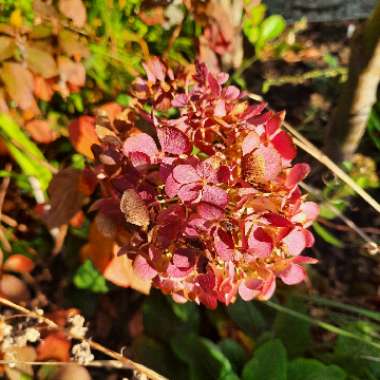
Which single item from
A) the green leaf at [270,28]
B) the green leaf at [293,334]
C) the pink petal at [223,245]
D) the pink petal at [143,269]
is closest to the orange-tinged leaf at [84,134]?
the pink petal at [143,269]

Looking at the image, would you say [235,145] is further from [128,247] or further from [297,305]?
[297,305]

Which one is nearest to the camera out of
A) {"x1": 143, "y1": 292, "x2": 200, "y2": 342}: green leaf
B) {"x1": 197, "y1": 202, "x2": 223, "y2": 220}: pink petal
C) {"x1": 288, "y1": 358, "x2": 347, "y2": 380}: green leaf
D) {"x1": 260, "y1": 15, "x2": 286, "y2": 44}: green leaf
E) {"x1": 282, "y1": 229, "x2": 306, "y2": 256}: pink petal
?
{"x1": 197, "y1": 202, "x2": 223, "y2": 220}: pink petal

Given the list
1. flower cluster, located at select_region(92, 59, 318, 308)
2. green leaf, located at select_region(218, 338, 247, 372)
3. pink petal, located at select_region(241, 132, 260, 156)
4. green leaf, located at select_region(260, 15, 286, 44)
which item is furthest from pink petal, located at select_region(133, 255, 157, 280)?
green leaf, located at select_region(260, 15, 286, 44)

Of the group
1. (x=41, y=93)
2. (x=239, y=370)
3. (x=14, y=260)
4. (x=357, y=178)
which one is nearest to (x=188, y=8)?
(x=41, y=93)

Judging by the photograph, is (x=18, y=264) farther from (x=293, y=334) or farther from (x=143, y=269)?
(x=293, y=334)

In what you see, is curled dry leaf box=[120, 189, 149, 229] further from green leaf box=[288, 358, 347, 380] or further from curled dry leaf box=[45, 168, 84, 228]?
green leaf box=[288, 358, 347, 380]

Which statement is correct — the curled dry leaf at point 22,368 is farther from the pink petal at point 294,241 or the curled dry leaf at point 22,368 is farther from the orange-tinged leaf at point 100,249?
the pink petal at point 294,241
